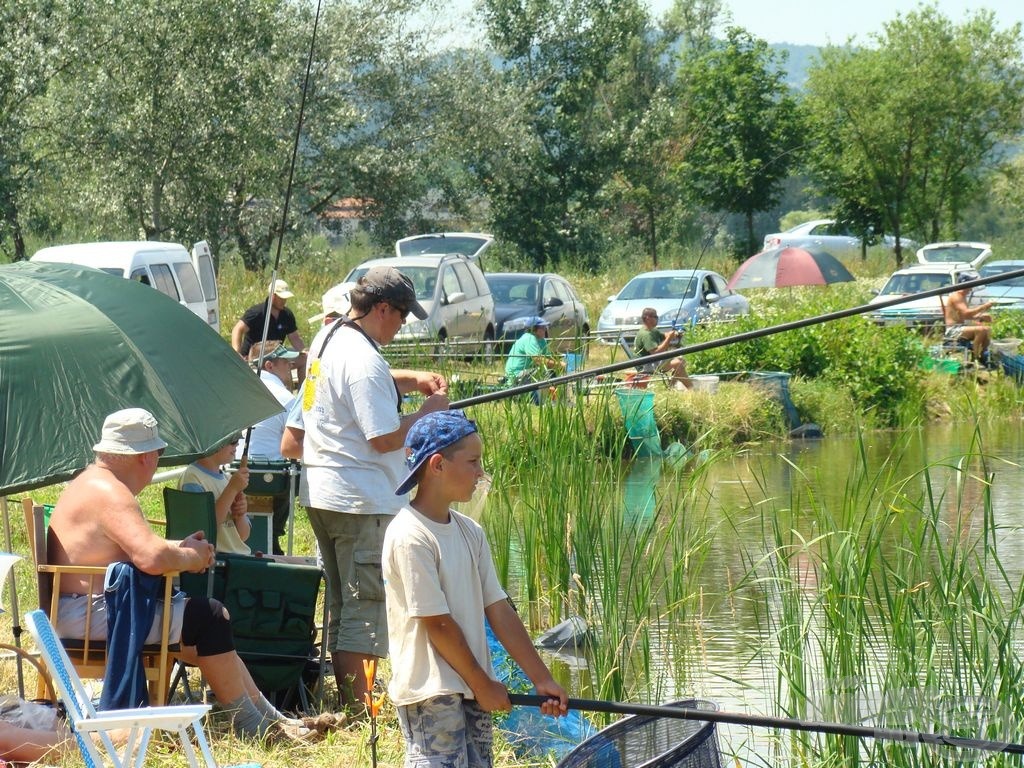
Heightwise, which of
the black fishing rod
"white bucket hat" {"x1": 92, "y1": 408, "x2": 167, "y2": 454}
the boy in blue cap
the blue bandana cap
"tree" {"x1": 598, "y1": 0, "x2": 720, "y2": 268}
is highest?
"tree" {"x1": 598, "y1": 0, "x2": 720, "y2": 268}

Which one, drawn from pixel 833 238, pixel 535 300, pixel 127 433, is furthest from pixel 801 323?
pixel 833 238

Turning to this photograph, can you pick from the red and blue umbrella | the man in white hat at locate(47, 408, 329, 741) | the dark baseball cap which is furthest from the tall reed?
the red and blue umbrella

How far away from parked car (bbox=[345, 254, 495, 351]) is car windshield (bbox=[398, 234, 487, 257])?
4.95 m

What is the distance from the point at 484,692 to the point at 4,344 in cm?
233

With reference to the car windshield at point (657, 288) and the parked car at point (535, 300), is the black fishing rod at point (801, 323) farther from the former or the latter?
the car windshield at point (657, 288)

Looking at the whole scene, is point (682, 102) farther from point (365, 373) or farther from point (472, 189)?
point (365, 373)

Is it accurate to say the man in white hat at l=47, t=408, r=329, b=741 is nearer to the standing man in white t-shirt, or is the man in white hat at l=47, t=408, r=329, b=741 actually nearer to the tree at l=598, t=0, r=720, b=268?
the standing man in white t-shirt

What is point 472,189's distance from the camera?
33906 millimetres

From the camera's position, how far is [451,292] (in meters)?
18.5

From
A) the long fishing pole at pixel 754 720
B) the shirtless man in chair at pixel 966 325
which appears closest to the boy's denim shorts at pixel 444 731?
the long fishing pole at pixel 754 720

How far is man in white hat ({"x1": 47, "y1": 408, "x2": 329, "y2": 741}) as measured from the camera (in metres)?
4.57

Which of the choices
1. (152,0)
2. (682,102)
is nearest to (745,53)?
(682,102)

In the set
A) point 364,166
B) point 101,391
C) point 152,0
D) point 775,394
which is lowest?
point 775,394

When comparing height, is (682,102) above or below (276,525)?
above
